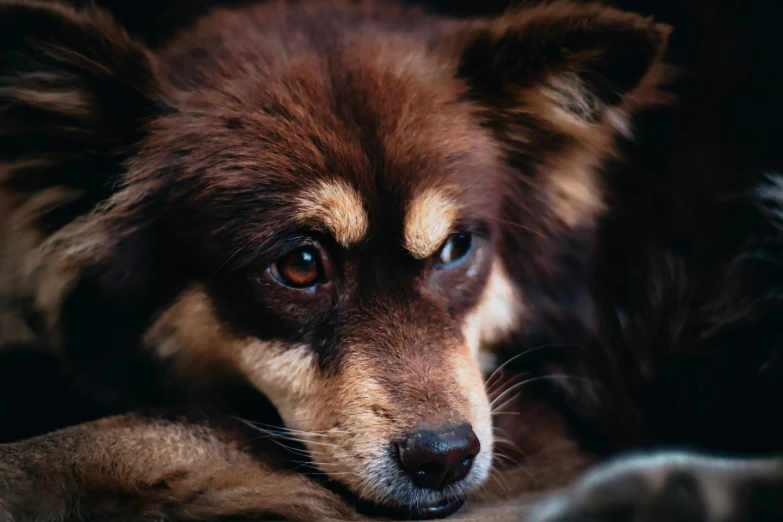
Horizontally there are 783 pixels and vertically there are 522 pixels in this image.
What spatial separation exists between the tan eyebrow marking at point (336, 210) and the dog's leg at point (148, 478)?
0.37 meters

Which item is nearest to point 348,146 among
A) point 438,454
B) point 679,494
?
point 438,454

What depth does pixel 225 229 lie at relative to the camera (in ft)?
3.95

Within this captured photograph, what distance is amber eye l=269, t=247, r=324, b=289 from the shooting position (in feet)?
3.97

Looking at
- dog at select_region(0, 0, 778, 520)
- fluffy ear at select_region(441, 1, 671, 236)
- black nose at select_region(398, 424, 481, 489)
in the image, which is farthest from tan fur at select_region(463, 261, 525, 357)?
black nose at select_region(398, 424, 481, 489)

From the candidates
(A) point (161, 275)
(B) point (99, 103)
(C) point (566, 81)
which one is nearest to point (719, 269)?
(C) point (566, 81)

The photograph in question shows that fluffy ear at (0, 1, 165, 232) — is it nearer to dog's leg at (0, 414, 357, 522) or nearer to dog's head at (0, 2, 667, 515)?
dog's head at (0, 2, 667, 515)

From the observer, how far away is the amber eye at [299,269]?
1.21 metres

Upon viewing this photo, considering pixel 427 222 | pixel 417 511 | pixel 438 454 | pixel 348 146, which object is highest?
pixel 348 146

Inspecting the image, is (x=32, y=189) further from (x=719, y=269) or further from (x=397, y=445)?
(x=719, y=269)

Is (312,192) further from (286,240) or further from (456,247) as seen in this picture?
(456,247)

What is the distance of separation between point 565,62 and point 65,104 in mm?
824

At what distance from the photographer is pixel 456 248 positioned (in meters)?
1.32

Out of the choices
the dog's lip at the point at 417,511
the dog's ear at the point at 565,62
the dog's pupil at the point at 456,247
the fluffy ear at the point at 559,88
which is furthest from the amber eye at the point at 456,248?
the dog's lip at the point at 417,511

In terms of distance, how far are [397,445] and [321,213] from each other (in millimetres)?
374
